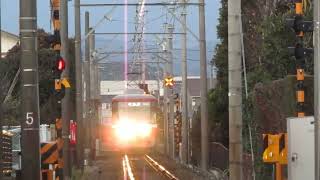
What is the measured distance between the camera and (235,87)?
55.6 feet

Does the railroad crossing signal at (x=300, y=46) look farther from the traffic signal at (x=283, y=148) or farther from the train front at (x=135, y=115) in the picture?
the train front at (x=135, y=115)

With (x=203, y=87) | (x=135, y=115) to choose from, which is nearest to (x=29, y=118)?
(x=203, y=87)

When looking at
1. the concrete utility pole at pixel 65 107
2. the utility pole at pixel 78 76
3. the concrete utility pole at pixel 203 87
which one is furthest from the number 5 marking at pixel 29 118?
the utility pole at pixel 78 76

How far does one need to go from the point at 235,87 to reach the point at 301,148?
3.99 m

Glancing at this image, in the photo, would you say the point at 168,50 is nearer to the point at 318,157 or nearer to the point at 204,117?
the point at 204,117

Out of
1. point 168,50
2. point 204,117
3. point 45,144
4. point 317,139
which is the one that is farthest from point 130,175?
point 317,139

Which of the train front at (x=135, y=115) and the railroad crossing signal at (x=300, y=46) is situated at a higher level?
the railroad crossing signal at (x=300, y=46)

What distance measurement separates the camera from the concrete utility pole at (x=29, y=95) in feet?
46.6

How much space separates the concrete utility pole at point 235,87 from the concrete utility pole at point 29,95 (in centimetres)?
472

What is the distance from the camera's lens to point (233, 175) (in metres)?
16.8

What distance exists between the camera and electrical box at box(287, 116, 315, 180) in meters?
12.9

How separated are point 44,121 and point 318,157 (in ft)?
Answer: 127

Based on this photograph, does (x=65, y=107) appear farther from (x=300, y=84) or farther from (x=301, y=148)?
(x=301, y=148)

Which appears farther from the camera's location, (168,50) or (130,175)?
(168,50)
